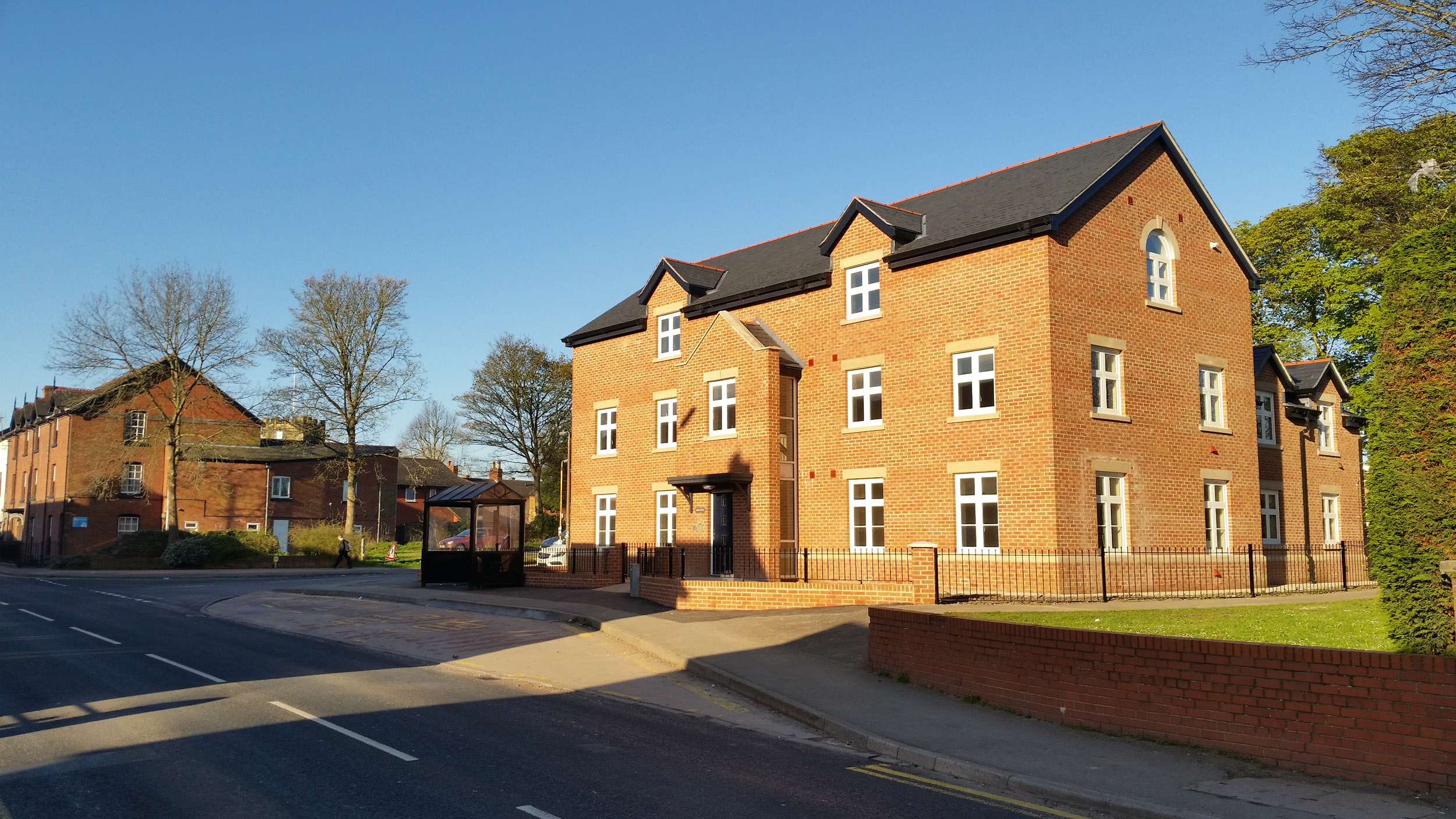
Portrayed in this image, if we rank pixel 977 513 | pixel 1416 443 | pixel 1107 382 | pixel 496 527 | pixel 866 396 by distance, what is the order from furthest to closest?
pixel 496 527, pixel 866 396, pixel 1107 382, pixel 977 513, pixel 1416 443

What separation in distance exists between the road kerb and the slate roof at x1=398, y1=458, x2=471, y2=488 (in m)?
52.7

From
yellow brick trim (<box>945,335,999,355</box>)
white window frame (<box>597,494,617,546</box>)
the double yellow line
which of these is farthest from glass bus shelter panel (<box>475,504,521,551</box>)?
the double yellow line

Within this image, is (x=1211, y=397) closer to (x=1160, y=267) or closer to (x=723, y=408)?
(x=1160, y=267)

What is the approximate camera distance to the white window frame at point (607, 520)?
3219 cm

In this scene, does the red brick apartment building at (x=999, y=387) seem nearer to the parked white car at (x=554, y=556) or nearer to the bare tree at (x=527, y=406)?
the parked white car at (x=554, y=556)

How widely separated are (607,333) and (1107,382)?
1697 cm

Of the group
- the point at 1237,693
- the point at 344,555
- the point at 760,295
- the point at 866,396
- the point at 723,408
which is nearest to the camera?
the point at 1237,693

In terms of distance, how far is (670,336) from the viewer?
31.0 meters

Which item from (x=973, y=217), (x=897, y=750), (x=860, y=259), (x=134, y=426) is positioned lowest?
(x=897, y=750)

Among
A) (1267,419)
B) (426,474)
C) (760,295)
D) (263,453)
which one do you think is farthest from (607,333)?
(426,474)


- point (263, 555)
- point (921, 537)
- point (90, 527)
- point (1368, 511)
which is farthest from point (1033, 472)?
point (90, 527)

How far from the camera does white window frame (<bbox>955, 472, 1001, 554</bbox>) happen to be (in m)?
21.6

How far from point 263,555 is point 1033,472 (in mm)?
40610

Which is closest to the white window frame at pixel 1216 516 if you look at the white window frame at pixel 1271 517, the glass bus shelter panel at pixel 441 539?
the white window frame at pixel 1271 517
